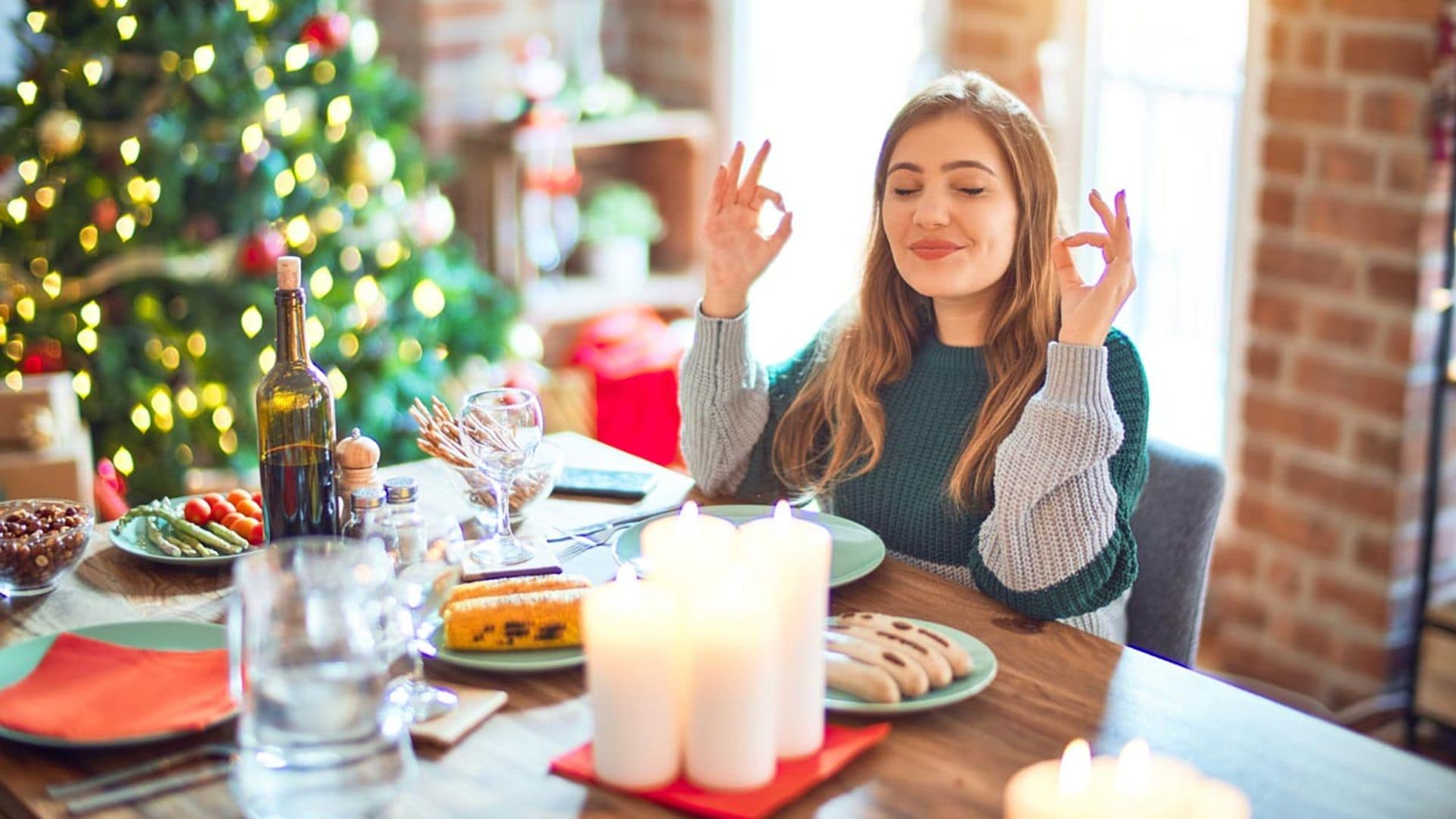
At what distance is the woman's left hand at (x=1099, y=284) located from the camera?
5.38 feet

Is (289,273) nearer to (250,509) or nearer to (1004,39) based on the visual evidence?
(250,509)

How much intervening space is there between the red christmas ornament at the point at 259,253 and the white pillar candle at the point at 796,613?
2139 millimetres

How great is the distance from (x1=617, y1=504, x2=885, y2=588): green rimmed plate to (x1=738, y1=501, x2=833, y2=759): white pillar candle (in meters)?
0.32

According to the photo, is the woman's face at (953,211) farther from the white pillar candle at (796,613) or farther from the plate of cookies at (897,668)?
the white pillar candle at (796,613)

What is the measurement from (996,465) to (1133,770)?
64cm

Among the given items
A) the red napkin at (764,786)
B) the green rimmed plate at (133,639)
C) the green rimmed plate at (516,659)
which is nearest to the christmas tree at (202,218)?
the green rimmed plate at (133,639)

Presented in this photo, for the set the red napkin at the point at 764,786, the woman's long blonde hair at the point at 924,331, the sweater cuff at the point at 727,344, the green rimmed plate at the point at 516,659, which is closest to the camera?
the red napkin at the point at 764,786

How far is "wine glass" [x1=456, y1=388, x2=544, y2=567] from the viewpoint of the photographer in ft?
5.49

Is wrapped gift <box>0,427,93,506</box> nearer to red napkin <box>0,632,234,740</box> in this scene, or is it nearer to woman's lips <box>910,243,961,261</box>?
red napkin <box>0,632,234,740</box>

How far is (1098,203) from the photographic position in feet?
5.60

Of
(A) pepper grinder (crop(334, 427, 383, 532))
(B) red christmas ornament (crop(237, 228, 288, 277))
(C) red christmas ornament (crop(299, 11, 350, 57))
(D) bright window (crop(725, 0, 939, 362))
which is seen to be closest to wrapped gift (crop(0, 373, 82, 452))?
(B) red christmas ornament (crop(237, 228, 288, 277))

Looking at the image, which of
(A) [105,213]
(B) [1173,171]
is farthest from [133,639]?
(B) [1173,171]

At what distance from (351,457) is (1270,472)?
76.4 inches

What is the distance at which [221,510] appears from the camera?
5.74 feet
